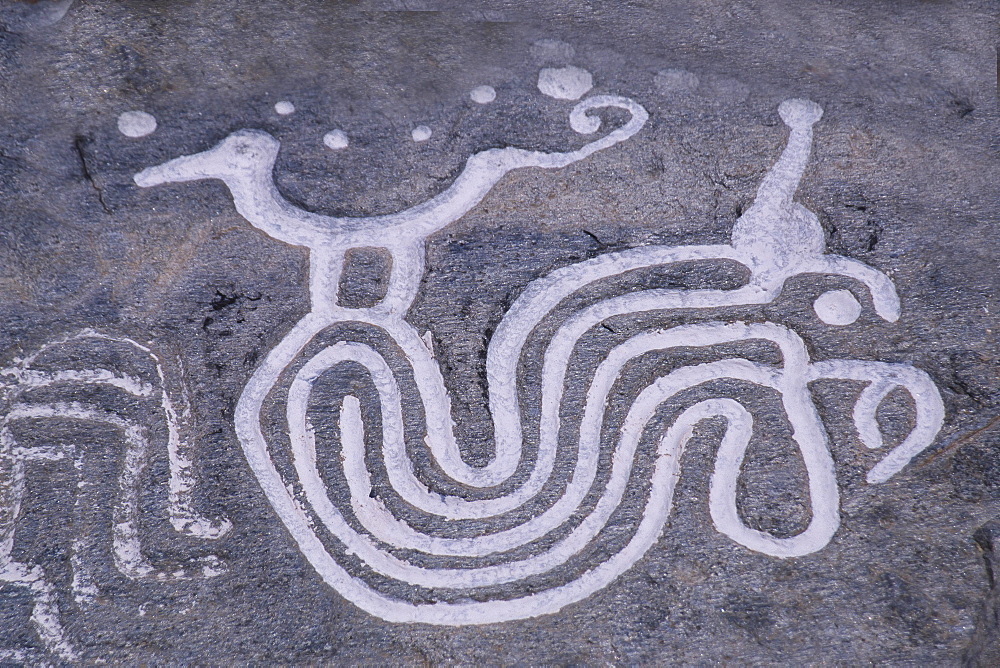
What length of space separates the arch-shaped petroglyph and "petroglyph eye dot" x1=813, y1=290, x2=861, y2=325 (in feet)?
4.88

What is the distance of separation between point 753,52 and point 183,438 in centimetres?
174

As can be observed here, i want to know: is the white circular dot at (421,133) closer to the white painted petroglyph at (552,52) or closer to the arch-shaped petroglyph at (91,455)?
the white painted petroglyph at (552,52)

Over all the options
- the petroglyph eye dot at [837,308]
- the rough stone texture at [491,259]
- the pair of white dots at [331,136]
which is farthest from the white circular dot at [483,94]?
the petroglyph eye dot at [837,308]

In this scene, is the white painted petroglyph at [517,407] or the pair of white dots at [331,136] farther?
the pair of white dots at [331,136]

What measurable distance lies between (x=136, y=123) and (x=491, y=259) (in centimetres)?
93

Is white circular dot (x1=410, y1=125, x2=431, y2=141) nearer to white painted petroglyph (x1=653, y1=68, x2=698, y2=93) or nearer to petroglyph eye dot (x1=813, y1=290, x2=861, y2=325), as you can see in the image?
white painted petroglyph (x1=653, y1=68, x2=698, y2=93)

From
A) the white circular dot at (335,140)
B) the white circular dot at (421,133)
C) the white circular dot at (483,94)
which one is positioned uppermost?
the white circular dot at (483,94)

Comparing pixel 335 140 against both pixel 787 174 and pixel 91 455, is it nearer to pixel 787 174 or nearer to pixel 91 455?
pixel 91 455

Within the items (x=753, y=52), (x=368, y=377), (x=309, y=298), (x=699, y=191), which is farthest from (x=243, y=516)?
(x=753, y=52)

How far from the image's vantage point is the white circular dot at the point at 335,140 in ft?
5.31

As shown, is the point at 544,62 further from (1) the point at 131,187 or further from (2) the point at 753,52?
(1) the point at 131,187

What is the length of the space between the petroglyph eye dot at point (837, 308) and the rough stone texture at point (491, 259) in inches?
0.9

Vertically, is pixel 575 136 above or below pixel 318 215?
above

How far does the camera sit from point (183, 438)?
4.98 feet
